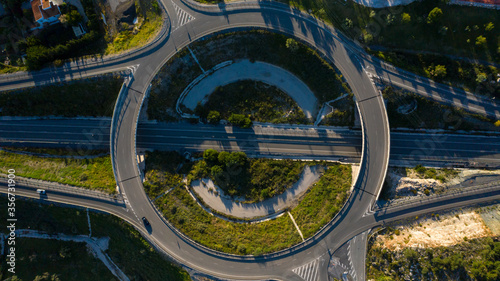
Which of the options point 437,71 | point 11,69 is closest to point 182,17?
point 11,69

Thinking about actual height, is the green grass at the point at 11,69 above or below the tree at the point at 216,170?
above

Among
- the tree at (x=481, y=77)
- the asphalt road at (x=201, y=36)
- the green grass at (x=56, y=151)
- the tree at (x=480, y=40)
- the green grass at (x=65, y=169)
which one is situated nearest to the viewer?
the tree at (x=480, y=40)

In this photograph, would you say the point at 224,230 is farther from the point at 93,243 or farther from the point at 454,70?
the point at 454,70

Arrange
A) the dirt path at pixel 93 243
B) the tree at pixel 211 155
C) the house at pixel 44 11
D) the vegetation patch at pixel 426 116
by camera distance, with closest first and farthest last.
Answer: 1. the vegetation patch at pixel 426 116
2. the house at pixel 44 11
3. the tree at pixel 211 155
4. the dirt path at pixel 93 243

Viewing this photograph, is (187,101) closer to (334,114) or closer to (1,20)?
(334,114)

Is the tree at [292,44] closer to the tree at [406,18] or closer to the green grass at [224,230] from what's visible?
the tree at [406,18]

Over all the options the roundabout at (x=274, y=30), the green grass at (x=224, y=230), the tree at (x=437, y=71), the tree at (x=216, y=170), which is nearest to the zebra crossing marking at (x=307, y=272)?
the roundabout at (x=274, y=30)

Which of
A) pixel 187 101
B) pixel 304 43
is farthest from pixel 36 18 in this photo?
pixel 304 43
